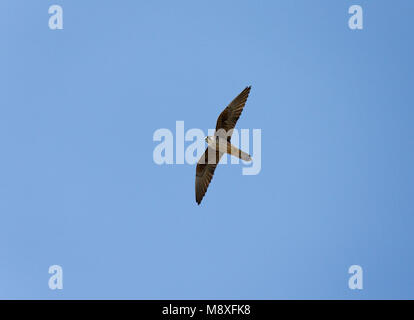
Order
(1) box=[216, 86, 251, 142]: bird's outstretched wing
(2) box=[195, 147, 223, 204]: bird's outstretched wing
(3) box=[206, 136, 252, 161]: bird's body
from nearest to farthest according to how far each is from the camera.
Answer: (3) box=[206, 136, 252, 161]: bird's body, (1) box=[216, 86, 251, 142]: bird's outstretched wing, (2) box=[195, 147, 223, 204]: bird's outstretched wing

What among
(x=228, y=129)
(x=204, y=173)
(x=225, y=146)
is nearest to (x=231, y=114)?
(x=228, y=129)

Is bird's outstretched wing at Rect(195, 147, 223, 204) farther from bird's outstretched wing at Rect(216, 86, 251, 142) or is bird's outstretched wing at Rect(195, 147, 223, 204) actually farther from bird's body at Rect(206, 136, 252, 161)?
bird's outstretched wing at Rect(216, 86, 251, 142)

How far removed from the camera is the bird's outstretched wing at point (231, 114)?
45.0 ft

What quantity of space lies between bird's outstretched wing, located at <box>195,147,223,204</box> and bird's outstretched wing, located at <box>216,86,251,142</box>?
1025mm

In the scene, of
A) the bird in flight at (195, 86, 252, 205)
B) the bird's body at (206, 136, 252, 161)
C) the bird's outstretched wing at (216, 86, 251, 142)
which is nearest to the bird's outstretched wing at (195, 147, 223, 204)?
the bird in flight at (195, 86, 252, 205)

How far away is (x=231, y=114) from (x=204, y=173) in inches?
74.1

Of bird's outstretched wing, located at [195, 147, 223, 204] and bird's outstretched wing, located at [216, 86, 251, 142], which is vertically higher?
bird's outstretched wing, located at [216, 86, 251, 142]

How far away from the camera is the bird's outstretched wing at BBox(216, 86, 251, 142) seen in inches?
540

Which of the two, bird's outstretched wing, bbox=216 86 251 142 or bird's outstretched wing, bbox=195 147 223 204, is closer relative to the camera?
bird's outstretched wing, bbox=216 86 251 142

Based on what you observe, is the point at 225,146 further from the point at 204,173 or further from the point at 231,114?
the point at 204,173

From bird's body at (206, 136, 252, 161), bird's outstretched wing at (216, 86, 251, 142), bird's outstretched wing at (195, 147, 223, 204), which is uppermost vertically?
bird's outstretched wing at (216, 86, 251, 142)

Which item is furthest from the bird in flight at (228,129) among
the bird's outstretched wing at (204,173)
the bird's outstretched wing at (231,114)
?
the bird's outstretched wing at (204,173)
